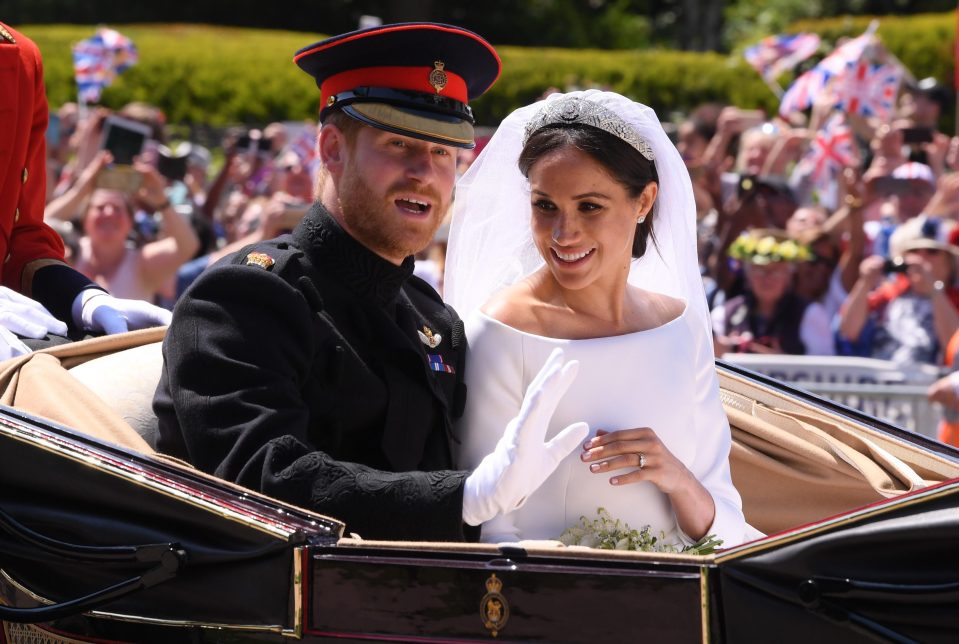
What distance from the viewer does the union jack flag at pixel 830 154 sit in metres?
7.93

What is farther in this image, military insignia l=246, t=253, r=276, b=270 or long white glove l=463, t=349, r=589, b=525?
military insignia l=246, t=253, r=276, b=270

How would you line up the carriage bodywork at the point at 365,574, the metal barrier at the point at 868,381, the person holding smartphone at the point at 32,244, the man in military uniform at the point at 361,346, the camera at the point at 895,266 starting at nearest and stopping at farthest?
the carriage bodywork at the point at 365,574
the man in military uniform at the point at 361,346
the person holding smartphone at the point at 32,244
the metal barrier at the point at 868,381
the camera at the point at 895,266

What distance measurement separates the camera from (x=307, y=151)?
8.78m

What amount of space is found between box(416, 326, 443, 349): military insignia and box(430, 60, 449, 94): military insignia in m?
0.50

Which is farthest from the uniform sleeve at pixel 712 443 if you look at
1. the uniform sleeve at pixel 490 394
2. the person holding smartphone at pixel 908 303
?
the person holding smartphone at pixel 908 303

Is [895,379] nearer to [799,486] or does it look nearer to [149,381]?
[799,486]

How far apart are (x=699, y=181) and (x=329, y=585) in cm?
626

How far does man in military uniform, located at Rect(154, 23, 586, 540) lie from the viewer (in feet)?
7.64

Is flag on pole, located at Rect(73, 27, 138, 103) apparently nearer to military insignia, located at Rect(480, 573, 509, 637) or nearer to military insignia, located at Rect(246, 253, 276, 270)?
military insignia, located at Rect(246, 253, 276, 270)

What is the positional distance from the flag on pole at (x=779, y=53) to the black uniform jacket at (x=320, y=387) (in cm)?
802

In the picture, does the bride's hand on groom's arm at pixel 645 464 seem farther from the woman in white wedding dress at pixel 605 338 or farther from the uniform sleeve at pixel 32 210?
the uniform sleeve at pixel 32 210

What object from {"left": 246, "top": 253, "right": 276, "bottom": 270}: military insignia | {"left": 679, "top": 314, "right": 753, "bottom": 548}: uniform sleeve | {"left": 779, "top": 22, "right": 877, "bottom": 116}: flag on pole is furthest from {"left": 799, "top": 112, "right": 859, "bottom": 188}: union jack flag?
{"left": 246, "top": 253, "right": 276, "bottom": 270}: military insignia

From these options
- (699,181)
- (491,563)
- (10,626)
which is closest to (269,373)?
(491,563)

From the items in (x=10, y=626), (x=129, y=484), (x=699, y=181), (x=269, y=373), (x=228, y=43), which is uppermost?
(x=228, y=43)
